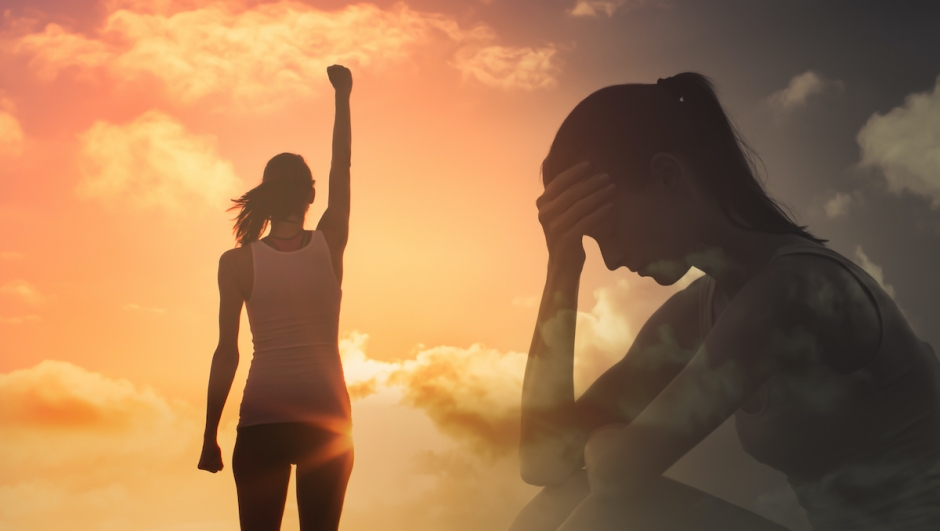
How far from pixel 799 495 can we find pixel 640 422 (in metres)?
0.47

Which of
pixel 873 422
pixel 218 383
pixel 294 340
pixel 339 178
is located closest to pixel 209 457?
pixel 218 383

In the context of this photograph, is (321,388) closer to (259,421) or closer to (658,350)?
(259,421)

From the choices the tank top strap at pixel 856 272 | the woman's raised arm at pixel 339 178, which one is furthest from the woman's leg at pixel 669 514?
the woman's raised arm at pixel 339 178

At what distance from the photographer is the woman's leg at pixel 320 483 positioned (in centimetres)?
265

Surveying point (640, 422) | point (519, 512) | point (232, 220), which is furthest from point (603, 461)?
point (232, 220)

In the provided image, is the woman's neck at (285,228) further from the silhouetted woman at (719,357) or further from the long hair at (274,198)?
the silhouetted woman at (719,357)

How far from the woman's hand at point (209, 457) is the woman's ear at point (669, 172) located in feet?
7.40

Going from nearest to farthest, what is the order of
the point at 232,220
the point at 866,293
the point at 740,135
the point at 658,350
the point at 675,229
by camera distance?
the point at 866,293
the point at 675,229
the point at 740,135
the point at 658,350
the point at 232,220

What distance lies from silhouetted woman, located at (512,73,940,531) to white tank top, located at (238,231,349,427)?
3.49 feet

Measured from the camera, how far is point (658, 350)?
2.17 meters

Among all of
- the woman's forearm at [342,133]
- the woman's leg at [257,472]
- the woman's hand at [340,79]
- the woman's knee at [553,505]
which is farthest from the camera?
the woman's hand at [340,79]

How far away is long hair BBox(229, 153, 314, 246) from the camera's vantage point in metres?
3.04

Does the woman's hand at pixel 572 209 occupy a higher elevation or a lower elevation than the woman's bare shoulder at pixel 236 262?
lower

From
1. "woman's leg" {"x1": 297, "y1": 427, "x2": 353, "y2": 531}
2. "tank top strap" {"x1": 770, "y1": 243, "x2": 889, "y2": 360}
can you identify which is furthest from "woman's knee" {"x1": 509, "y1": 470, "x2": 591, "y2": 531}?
"woman's leg" {"x1": 297, "y1": 427, "x2": 353, "y2": 531}
